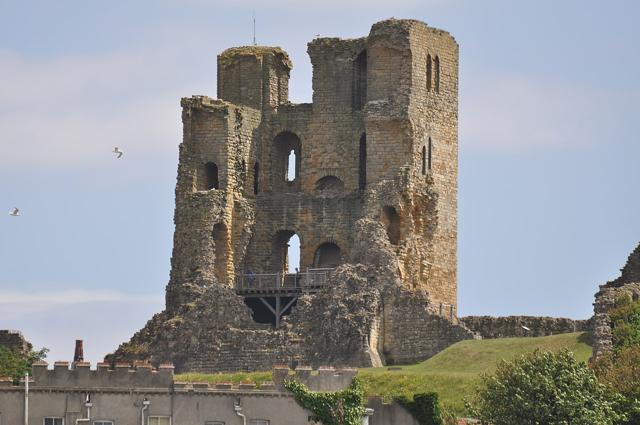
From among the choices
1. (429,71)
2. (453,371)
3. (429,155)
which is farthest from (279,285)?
(453,371)

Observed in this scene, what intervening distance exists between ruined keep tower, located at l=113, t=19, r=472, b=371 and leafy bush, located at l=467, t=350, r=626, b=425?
18.2 m

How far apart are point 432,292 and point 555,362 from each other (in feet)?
79.7

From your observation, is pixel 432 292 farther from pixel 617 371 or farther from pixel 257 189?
pixel 617 371

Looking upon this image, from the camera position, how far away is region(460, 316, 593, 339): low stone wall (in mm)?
102312

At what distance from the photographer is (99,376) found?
76.0 metres

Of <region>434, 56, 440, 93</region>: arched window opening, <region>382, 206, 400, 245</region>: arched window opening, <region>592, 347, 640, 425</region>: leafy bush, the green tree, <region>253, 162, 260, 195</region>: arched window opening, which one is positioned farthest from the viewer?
<region>253, 162, 260, 195</region>: arched window opening

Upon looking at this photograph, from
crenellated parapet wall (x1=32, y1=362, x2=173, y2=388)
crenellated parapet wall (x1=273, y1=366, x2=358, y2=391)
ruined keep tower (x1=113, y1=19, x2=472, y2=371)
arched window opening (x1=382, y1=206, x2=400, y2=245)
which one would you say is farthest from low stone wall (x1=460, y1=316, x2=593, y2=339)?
crenellated parapet wall (x1=32, y1=362, x2=173, y2=388)

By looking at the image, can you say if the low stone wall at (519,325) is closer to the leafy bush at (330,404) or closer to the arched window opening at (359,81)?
the arched window opening at (359,81)

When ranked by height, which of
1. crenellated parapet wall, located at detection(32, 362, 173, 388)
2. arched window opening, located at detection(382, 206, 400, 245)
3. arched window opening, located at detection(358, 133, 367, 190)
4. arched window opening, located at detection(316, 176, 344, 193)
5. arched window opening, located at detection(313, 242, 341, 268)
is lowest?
crenellated parapet wall, located at detection(32, 362, 173, 388)

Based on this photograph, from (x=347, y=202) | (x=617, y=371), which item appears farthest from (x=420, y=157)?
(x=617, y=371)

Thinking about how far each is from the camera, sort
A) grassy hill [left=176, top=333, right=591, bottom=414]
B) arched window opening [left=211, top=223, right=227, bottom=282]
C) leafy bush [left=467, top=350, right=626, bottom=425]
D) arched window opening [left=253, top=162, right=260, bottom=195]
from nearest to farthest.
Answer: leafy bush [left=467, top=350, right=626, bottom=425], grassy hill [left=176, top=333, right=591, bottom=414], arched window opening [left=211, top=223, right=227, bottom=282], arched window opening [left=253, top=162, right=260, bottom=195]

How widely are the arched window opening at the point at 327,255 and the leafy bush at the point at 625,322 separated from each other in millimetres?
18407

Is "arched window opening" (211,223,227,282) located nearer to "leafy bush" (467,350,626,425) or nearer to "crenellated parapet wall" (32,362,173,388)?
"leafy bush" (467,350,626,425)

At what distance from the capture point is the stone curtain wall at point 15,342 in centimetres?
10556
